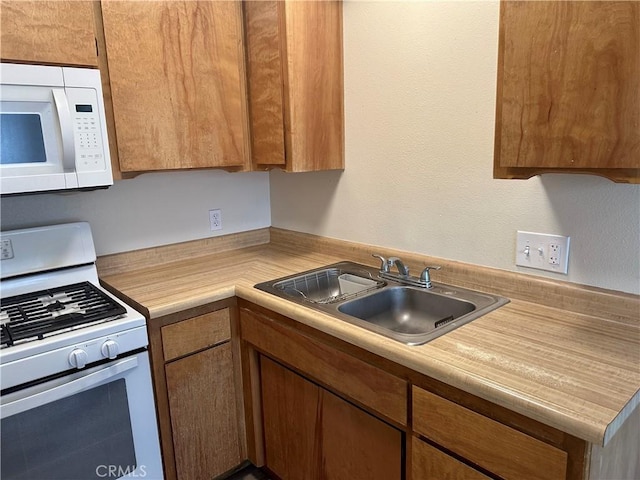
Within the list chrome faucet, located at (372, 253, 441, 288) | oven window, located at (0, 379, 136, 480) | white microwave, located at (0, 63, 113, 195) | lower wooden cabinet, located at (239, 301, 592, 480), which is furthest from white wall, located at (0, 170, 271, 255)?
chrome faucet, located at (372, 253, 441, 288)

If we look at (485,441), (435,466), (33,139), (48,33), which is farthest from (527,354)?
(48,33)

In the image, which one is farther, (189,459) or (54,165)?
(189,459)

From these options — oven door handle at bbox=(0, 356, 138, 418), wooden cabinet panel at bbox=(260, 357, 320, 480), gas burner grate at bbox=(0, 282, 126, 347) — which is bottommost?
wooden cabinet panel at bbox=(260, 357, 320, 480)

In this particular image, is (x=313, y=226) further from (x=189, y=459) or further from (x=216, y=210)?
(x=189, y=459)

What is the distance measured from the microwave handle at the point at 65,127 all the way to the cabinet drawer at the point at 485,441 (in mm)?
1286

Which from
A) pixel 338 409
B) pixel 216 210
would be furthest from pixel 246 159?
pixel 338 409

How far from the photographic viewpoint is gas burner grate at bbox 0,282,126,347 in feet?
4.29

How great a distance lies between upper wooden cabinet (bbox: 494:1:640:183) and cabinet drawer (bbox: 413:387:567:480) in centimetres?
60

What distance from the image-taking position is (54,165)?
1457mm

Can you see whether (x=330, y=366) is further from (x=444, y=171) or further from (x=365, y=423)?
(x=444, y=171)

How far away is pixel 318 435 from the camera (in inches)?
60.3

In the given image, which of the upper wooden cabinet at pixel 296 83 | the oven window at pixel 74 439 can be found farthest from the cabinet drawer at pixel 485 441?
the upper wooden cabinet at pixel 296 83

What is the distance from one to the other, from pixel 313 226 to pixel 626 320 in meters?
1.37

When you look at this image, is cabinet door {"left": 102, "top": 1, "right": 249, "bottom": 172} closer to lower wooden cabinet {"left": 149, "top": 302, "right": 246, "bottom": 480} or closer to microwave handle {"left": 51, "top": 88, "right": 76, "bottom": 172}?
microwave handle {"left": 51, "top": 88, "right": 76, "bottom": 172}
